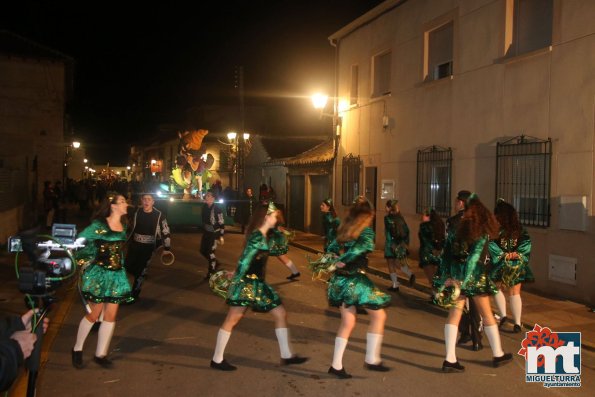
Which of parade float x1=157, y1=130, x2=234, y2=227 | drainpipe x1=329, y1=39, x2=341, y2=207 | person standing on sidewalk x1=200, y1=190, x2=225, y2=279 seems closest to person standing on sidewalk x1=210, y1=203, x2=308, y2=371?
person standing on sidewalk x1=200, y1=190, x2=225, y2=279

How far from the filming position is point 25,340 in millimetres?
2561

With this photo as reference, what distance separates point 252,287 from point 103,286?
1.48 m

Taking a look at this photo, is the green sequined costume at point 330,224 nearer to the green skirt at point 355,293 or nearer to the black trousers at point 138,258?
the black trousers at point 138,258

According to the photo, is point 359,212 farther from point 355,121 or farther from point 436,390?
point 355,121

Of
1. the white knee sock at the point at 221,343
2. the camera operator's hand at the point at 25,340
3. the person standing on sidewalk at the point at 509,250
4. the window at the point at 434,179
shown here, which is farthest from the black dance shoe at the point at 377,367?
the window at the point at 434,179

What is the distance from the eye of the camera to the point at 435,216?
8.57m

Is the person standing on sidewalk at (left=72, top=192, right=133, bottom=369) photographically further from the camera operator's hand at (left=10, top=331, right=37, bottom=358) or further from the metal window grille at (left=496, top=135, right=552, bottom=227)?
the metal window grille at (left=496, top=135, right=552, bottom=227)

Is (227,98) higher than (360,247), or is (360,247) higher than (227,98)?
(227,98)

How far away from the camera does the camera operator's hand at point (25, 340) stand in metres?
2.54

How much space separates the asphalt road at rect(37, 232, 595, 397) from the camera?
5000 mm

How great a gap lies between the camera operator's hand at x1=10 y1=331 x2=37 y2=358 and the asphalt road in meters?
2.46

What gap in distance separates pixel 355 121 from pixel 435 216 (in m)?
8.53

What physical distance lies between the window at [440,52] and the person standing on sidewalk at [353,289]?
8.45 meters

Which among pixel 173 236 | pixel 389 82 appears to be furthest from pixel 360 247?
pixel 173 236
